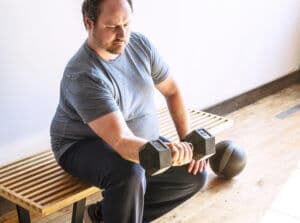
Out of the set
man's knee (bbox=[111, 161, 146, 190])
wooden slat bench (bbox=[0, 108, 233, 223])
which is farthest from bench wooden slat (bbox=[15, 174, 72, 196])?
man's knee (bbox=[111, 161, 146, 190])

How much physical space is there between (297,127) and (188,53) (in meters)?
0.80

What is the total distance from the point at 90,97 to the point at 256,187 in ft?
3.52

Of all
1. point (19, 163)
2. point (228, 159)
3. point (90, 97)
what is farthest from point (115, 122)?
point (228, 159)

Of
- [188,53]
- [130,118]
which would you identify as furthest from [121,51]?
[188,53]

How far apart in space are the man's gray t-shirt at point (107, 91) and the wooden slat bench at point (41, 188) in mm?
96

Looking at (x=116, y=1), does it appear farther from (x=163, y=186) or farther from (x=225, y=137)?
(x=225, y=137)

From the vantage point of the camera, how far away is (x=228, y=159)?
222cm

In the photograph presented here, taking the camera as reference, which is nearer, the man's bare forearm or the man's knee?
the man's knee

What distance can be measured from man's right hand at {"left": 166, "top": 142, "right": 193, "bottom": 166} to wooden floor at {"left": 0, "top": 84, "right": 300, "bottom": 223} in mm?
604

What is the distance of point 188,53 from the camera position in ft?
8.98

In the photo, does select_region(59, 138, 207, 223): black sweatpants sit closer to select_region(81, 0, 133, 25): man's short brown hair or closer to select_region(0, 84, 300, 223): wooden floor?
select_region(0, 84, 300, 223): wooden floor

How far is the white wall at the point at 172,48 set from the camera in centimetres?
192

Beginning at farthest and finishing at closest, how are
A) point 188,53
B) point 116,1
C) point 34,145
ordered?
point 188,53 → point 34,145 → point 116,1

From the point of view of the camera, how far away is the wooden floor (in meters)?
2.01
